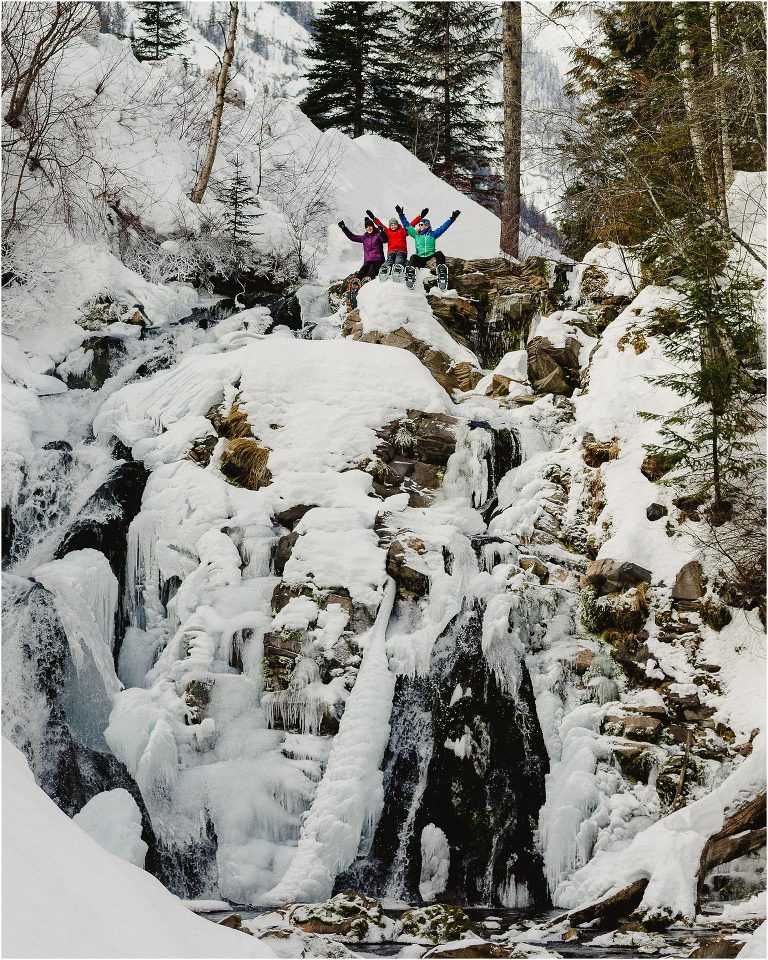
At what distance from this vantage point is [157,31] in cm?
2281

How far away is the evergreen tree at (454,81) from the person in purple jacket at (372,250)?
894 cm

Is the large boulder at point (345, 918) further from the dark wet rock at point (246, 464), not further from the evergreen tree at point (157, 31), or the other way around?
the evergreen tree at point (157, 31)

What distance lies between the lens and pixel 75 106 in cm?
1320

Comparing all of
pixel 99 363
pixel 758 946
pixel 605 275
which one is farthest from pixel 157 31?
pixel 758 946

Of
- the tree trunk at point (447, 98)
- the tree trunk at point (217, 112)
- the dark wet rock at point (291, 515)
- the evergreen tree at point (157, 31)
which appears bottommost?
the dark wet rock at point (291, 515)

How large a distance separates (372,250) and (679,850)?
919 centimetres

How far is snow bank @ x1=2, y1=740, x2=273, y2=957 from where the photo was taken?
7.13 ft

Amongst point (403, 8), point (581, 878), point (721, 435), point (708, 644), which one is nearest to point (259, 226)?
point (403, 8)

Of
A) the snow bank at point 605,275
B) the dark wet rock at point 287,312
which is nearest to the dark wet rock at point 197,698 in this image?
the dark wet rock at point 287,312

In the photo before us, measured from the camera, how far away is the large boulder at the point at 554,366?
33.8 ft

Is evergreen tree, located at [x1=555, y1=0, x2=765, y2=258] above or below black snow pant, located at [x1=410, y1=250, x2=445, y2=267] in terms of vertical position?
above

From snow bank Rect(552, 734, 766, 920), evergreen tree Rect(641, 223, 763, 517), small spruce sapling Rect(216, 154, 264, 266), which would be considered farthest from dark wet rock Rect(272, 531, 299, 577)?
small spruce sapling Rect(216, 154, 264, 266)

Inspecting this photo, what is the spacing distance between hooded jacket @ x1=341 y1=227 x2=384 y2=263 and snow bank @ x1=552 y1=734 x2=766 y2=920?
28.6 ft

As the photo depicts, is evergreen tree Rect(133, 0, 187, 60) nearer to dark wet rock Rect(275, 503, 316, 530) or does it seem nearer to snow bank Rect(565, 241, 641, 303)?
snow bank Rect(565, 241, 641, 303)
